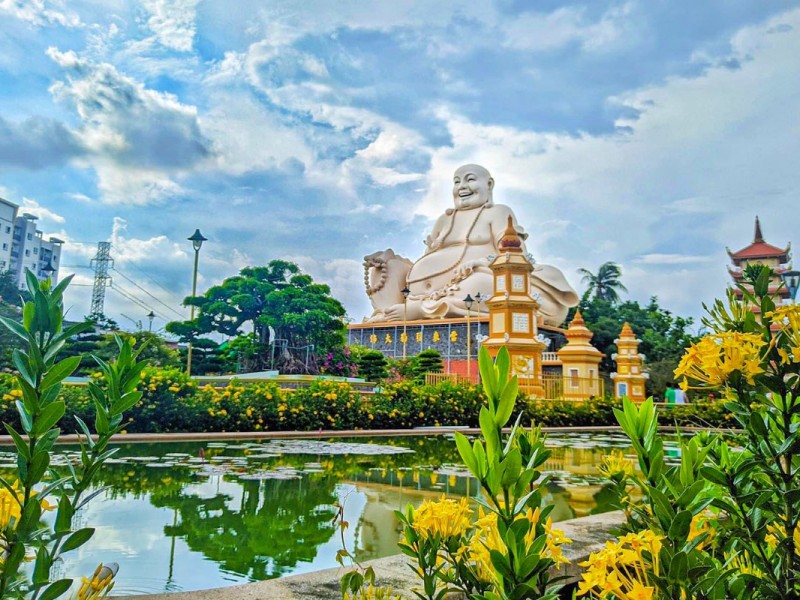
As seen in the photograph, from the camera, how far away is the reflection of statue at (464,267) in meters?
23.6

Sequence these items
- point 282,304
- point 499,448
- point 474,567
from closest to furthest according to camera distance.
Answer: point 499,448 → point 474,567 → point 282,304

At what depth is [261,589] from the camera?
1815mm

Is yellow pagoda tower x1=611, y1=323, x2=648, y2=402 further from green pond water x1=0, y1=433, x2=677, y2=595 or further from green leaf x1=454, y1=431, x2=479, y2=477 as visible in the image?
green leaf x1=454, y1=431, x2=479, y2=477

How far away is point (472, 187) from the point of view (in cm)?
2572

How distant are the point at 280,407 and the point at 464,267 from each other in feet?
51.4

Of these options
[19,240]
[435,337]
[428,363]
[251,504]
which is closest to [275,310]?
[428,363]

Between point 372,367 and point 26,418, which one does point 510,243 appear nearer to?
point 372,367

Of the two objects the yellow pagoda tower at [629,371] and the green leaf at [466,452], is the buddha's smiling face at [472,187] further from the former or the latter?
the green leaf at [466,452]

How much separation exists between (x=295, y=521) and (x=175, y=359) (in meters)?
17.6

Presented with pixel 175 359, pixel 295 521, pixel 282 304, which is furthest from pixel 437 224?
pixel 295 521

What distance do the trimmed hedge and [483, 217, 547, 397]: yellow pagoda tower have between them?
55.7 inches

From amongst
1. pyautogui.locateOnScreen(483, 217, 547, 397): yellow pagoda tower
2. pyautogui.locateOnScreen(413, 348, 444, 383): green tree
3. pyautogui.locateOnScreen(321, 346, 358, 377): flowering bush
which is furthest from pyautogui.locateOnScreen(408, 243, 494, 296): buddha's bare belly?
pyautogui.locateOnScreen(483, 217, 547, 397): yellow pagoda tower

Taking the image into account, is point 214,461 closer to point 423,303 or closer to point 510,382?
point 510,382

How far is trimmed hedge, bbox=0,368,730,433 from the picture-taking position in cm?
823
